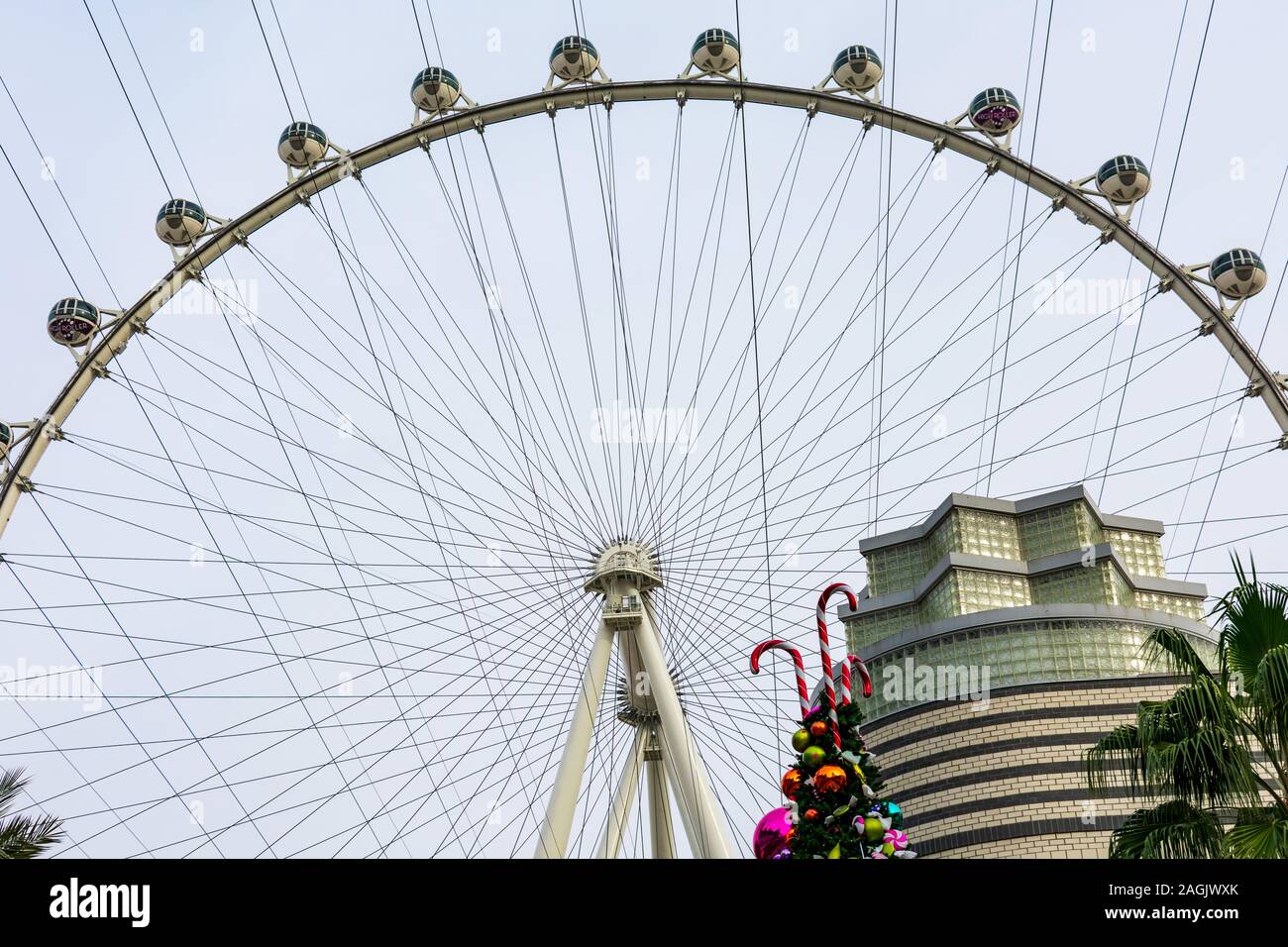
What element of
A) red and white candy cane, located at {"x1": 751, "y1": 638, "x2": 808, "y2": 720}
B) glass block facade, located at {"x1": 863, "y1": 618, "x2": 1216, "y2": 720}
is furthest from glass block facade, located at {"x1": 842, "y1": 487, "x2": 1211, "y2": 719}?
red and white candy cane, located at {"x1": 751, "y1": 638, "x2": 808, "y2": 720}

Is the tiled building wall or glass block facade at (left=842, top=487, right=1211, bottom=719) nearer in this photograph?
the tiled building wall

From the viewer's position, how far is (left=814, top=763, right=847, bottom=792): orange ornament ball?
16.0 meters

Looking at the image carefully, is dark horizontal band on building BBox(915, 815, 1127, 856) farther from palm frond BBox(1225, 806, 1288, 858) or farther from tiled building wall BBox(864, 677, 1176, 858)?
palm frond BBox(1225, 806, 1288, 858)

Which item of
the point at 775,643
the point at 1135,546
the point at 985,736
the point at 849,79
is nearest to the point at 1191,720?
the point at 775,643

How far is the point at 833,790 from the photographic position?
A: 1602 cm

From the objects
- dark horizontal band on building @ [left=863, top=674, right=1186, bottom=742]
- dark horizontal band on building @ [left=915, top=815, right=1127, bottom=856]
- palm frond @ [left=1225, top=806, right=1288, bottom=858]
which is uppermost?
dark horizontal band on building @ [left=863, top=674, right=1186, bottom=742]

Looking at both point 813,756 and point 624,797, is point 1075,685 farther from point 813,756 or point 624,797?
point 813,756

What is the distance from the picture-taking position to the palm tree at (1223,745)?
51.2ft

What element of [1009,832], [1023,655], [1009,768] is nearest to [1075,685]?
[1009,768]

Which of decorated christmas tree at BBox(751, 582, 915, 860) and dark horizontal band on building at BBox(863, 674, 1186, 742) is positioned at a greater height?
dark horizontal band on building at BBox(863, 674, 1186, 742)

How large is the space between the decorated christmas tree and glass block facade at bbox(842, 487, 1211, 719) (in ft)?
251

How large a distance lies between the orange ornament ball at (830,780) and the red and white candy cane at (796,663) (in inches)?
38.1
